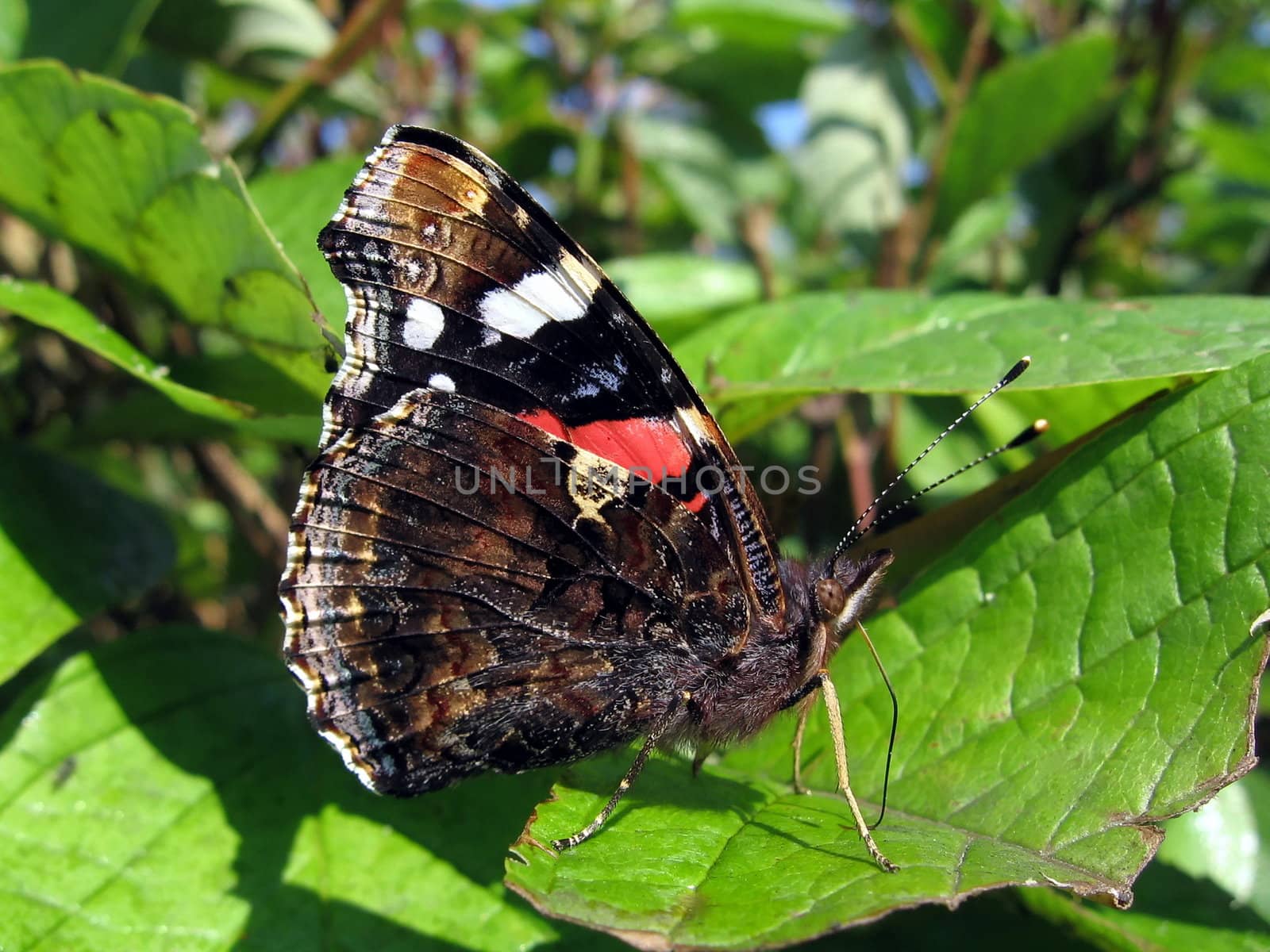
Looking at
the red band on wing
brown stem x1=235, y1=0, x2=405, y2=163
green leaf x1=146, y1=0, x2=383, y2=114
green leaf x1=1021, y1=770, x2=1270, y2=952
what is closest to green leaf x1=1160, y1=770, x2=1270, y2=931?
green leaf x1=1021, y1=770, x2=1270, y2=952

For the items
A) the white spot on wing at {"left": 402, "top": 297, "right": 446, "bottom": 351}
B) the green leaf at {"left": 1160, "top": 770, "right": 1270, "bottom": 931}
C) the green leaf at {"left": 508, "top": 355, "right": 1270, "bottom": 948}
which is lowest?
the green leaf at {"left": 1160, "top": 770, "right": 1270, "bottom": 931}

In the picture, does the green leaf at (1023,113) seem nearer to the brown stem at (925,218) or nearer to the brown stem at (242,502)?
the brown stem at (925,218)

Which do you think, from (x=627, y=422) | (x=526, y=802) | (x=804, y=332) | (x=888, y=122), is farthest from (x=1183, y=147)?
(x=526, y=802)

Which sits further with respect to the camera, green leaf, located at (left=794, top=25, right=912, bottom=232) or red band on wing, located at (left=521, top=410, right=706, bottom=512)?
green leaf, located at (left=794, top=25, right=912, bottom=232)

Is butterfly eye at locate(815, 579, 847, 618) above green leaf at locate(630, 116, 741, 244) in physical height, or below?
below

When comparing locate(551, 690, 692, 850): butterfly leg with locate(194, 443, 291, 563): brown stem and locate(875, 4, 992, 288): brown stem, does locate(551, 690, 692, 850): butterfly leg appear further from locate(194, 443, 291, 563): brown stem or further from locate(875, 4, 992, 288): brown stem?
locate(875, 4, 992, 288): brown stem

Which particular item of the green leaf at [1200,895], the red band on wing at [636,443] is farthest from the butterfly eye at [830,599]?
the green leaf at [1200,895]

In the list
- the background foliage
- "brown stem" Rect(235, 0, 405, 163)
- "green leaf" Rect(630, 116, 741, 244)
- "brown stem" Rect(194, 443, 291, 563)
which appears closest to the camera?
the background foliage
